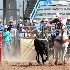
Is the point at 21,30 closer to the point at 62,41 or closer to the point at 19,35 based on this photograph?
the point at 19,35

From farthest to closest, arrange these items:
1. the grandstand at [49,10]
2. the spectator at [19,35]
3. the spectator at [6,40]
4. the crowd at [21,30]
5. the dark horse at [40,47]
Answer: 1. the grandstand at [49,10]
2. the spectator at [19,35]
3. the spectator at [6,40]
4. the crowd at [21,30]
5. the dark horse at [40,47]

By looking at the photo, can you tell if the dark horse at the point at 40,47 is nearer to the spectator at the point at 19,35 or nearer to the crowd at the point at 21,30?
the crowd at the point at 21,30

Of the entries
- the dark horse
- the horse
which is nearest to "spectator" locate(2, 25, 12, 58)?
the dark horse

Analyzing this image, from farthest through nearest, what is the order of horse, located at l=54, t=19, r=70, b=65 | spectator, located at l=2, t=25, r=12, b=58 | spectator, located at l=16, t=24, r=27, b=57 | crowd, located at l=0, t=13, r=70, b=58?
spectator, located at l=16, t=24, r=27, b=57
spectator, located at l=2, t=25, r=12, b=58
crowd, located at l=0, t=13, r=70, b=58
horse, located at l=54, t=19, r=70, b=65

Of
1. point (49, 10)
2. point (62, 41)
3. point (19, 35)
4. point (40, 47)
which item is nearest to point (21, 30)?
point (19, 35)

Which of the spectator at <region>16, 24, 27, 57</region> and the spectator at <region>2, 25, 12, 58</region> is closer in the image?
the spectator at <region>2, 25, 12, 58</region>

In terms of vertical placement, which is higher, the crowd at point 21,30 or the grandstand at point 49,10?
the grandstand at point 49,10

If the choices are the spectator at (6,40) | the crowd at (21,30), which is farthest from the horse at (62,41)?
the spectator at (6,40)

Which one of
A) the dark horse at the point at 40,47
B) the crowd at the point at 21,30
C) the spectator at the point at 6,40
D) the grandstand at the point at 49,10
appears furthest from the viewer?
the grandstand at the point at 49,10

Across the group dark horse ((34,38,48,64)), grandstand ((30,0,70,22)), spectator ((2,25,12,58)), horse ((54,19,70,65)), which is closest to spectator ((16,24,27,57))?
spectator ((2,25,12,58))

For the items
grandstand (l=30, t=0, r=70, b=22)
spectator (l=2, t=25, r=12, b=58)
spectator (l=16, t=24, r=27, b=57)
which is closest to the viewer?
spectator (l=2, t=25, r=12, b=58)

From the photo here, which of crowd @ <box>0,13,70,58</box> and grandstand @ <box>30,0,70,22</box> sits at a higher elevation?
grandstand @ <box>30,0,70,22</box>

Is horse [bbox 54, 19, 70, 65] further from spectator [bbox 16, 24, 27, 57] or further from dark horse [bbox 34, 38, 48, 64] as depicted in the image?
spectator [bbox 16, 24, 27, 57]

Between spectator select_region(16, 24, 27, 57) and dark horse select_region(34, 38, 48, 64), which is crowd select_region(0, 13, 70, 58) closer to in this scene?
spectator select_region(16, 24, 27, 57)
